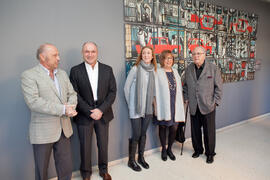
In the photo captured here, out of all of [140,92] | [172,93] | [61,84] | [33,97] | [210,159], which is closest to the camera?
[33,97]

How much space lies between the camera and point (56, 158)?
1855 millimetres

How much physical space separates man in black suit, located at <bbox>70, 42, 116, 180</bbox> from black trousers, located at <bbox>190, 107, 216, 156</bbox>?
137 centimetres

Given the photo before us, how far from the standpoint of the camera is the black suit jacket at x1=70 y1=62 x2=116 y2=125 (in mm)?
2008

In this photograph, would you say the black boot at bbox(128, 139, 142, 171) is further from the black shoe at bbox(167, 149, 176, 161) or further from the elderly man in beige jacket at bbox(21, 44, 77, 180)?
the elderly man in beige jacket at bbox(21, 44, 77, 180)

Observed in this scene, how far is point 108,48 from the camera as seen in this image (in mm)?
2387

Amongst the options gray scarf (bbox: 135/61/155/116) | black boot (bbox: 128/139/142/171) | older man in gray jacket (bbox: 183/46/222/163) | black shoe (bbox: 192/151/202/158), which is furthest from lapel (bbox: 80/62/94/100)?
black shoe (bbox: 192/151/202/158)

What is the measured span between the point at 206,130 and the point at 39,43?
2468mm

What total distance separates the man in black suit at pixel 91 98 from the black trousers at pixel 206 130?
1.37 metres

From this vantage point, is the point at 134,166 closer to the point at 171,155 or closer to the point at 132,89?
the point at 171,155

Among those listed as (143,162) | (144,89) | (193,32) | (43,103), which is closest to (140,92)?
(144,89)

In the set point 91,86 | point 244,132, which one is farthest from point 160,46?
point 244,132

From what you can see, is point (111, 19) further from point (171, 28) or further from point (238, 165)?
point (238, 165)

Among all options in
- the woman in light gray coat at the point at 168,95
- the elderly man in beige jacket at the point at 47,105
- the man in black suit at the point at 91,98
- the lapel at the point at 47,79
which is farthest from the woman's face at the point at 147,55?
the lapel at the point at 47,79

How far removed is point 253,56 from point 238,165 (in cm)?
279
